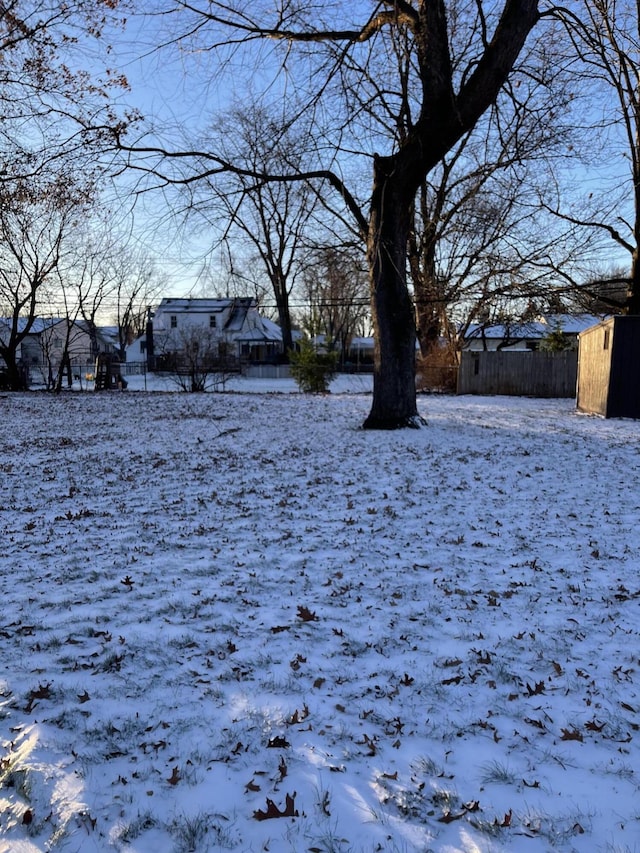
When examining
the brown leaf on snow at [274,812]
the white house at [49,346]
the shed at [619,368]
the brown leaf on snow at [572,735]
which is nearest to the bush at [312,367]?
the white house at [49,346]

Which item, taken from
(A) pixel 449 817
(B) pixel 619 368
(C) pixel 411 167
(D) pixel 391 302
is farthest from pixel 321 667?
(B) pixel 619 368

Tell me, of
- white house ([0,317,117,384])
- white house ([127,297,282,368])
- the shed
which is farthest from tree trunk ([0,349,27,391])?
white house ([127,297,282,368])

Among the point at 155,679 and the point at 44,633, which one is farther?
the point at 44,633

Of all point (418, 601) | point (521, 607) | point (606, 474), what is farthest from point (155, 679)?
point (606, 474)

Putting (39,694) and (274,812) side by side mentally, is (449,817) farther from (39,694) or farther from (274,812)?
(39,694)

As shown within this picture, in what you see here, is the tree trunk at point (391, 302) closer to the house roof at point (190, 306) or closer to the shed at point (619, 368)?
the shed at point (619, 368)

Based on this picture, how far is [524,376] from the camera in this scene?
21.9 meters

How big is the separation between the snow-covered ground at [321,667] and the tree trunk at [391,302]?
4.42 m

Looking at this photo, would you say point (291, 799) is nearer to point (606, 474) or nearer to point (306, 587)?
point (306, 587)

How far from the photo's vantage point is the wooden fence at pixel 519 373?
70.9 feet

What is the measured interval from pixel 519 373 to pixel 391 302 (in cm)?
1333

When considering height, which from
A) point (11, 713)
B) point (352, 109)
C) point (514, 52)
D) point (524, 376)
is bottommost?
point (11, 713)

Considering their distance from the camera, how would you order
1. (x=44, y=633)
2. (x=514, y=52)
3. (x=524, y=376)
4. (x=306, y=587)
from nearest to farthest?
1. (x=44, y=633)
2. (x=306, y=587)
3. (x=514, y=52)
4. (x=524, y=376)

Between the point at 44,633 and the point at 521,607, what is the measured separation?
9.47 feet
